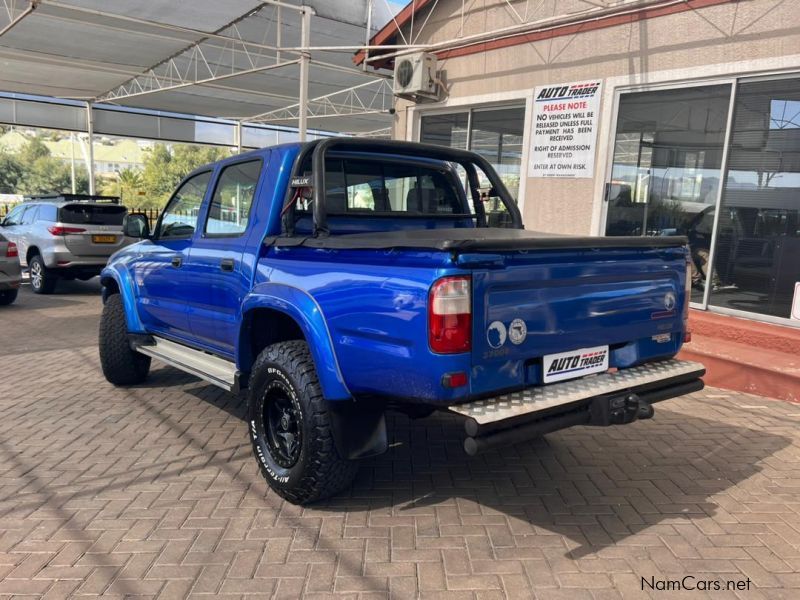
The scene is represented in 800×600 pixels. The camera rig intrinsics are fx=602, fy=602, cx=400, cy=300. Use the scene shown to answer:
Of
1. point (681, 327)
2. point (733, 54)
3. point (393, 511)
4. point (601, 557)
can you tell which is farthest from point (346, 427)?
point (733, 54)

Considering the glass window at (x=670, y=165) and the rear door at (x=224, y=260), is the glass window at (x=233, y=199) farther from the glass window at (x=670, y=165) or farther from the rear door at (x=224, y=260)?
the glass window at (x=670, y=165)

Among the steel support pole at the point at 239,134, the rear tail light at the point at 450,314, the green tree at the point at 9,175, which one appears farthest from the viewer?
the green tree at the point at 9,175

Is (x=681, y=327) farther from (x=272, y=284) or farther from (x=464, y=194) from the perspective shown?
(x=272, y=284)

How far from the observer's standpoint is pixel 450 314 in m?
2.55

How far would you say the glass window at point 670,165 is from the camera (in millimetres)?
6629

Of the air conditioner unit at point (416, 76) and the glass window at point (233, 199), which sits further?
the air conditioner unit at point (416, 76)

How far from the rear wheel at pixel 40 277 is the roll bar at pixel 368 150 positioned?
31.2ft

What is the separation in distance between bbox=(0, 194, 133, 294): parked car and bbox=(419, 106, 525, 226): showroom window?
619cm

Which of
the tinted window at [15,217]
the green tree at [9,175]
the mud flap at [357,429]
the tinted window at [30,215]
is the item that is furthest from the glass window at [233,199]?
the green tree at [9,175]

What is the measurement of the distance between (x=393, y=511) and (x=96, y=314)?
7.86 meters

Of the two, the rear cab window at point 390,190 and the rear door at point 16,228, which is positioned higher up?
the rear cab window at point 390,190

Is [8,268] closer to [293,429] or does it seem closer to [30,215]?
[30,215]

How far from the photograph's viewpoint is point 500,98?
336 inches

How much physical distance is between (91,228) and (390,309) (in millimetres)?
10279
